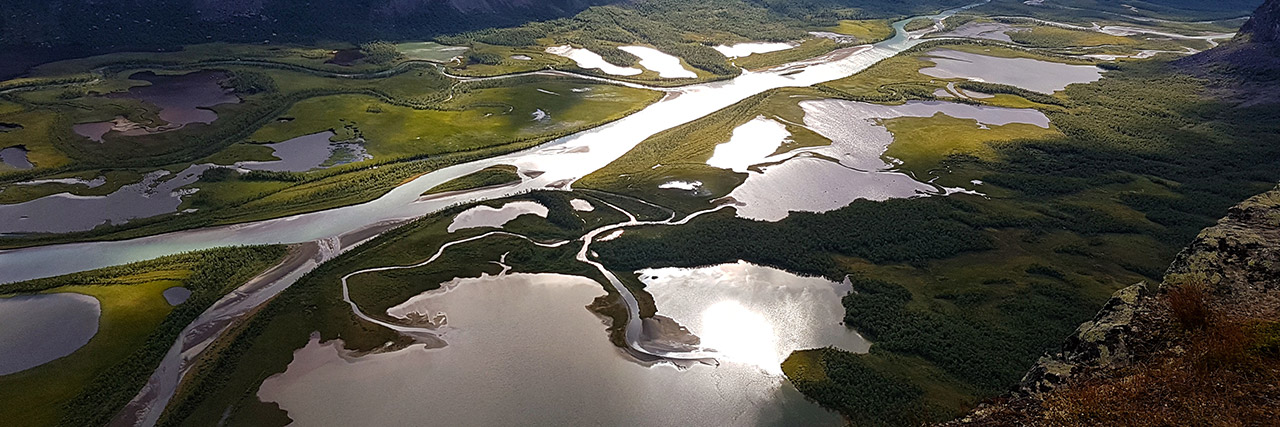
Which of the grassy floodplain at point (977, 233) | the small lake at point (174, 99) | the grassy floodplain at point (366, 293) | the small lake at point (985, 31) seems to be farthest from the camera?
the small lake at point (985, 31)

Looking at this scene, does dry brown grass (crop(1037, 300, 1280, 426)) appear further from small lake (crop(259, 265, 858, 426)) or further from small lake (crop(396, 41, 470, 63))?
small lake (crop(396, 41, 470, 63))

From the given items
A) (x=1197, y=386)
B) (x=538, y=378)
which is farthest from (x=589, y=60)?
(x=1197, y=386)

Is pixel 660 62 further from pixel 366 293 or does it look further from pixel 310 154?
pixel 366 293

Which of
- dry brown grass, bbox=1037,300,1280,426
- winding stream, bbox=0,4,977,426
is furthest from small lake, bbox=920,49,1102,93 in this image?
dry brown grass, bbox=1037,300,1280,426

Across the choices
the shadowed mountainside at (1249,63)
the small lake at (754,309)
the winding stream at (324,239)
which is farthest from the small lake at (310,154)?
the shadowed mountainside at (1249,63)

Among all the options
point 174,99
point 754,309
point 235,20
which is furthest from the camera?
point 235,20

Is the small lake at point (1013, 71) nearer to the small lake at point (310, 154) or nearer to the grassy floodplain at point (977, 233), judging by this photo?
the grassy floodplain at point (977, 233)

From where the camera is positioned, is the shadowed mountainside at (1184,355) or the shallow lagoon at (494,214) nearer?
the shadowed mountainside at (1184,355)
